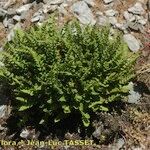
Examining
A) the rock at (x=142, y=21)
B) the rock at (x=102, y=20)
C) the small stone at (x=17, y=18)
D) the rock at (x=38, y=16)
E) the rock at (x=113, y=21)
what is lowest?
the rock at (x=142, y=21)

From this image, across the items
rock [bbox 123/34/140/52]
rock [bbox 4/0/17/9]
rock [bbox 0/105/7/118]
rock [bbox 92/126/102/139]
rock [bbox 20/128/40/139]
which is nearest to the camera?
rock [bbox 92/126/102/139]

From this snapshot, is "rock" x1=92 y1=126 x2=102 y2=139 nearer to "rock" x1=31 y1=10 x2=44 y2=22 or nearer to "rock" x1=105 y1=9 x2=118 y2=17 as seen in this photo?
"rock" x1=105 y1=9 x2=118 y2=17

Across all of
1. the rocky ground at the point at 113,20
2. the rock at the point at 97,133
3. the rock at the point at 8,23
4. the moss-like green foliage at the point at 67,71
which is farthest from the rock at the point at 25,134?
the rock at the point at 8,23

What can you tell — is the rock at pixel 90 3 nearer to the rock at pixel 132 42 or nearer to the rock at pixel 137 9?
the rock at pixel 137 9

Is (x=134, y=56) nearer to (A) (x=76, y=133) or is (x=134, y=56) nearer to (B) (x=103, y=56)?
(B) (x=103, y=56)

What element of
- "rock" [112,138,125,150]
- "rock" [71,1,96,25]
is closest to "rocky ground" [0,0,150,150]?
"rock" [71,1,96,25]

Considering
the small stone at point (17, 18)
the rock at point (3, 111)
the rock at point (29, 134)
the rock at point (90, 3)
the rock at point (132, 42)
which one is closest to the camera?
the rock at point (29, 134)

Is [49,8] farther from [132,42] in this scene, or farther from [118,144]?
[118,144]

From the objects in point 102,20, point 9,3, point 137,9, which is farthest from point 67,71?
point 9,3
